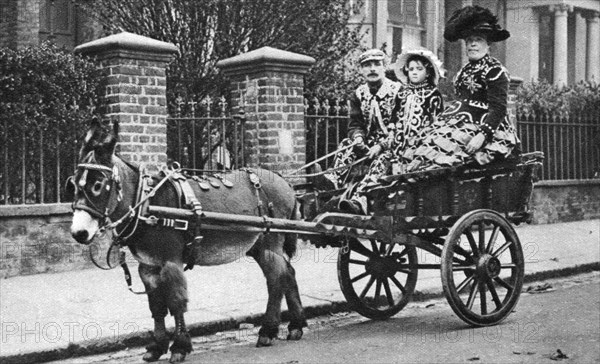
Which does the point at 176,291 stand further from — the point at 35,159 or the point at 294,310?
the point at 35,159

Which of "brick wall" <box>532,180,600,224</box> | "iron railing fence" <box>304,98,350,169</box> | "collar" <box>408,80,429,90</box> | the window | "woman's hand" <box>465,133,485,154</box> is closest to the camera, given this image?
"woman's hand" <box>465,133,485,154</box>

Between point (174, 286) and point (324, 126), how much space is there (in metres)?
6.19

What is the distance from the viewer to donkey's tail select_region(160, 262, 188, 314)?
17.5ft

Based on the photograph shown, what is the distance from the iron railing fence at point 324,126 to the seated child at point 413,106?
3462mm

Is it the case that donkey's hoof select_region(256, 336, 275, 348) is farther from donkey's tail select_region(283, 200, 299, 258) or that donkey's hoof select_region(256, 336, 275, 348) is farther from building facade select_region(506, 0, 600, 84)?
building facade select_region(506, 0, 600, 84)

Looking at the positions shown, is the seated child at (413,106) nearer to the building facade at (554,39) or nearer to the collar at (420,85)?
the collar at (420,85)

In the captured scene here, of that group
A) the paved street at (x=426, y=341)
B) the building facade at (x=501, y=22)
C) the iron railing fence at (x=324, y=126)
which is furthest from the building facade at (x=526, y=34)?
the paved street at (x=426, y=341)

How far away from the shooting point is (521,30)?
1012 inches

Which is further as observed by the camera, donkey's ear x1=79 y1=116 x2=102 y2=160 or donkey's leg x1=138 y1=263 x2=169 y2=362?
donkey's leg x1=138 y1=263 x2=169 y2=362

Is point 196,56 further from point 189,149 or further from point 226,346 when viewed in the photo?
point 226,346

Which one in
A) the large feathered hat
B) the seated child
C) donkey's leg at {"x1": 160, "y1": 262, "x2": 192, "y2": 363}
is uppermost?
the large feathered hat

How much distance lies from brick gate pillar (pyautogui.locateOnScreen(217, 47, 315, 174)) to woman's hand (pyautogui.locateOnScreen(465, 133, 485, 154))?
3903 millimetres

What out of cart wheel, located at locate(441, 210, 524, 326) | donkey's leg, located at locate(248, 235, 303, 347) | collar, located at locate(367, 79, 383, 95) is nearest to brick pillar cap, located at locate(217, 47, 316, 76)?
collar, located at locate(367, 79, 383, 95)

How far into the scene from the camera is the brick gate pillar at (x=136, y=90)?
9039 mm
